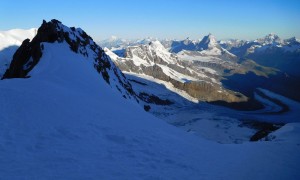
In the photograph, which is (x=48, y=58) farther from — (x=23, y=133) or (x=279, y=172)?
(x=279, y=172)

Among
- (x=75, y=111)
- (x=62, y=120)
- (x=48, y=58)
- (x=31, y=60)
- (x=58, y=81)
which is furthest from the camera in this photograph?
(x=31, y=60)

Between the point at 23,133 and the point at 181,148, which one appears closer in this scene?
the point at 23,133

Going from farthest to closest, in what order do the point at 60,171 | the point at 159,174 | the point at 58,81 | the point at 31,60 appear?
the point at 31,60 → the point at 58,81 → the point at 159,174 → the point at 60,171

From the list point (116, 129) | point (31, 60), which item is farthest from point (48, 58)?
point (116, 129)

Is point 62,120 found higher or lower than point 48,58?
lower

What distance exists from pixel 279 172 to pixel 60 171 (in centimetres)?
1377

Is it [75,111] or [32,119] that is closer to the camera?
[32,119]

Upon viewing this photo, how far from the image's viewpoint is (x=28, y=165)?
47.8ft

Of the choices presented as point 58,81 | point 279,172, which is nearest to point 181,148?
point 279,172

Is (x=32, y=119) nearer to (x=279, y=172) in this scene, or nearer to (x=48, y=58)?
(x=279, y=172)

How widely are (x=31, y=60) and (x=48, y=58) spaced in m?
6.54

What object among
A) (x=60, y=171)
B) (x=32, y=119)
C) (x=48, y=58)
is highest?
(x=48, y=58)

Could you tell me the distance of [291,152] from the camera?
24.5 m

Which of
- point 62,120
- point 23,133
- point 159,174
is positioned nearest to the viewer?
point 159,174
